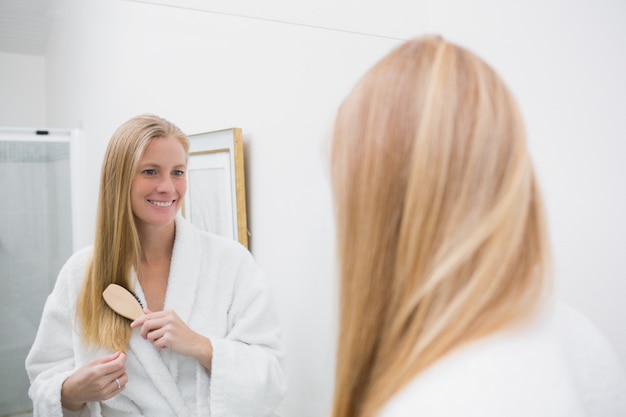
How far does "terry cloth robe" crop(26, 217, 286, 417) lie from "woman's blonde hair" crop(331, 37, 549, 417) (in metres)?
0.27

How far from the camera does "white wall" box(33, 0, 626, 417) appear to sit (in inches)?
31.4

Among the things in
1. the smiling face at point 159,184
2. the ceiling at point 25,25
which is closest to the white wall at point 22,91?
the ceiling at point 25,25

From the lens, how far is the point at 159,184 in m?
0.70

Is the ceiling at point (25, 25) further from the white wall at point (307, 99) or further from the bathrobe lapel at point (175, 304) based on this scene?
the bathrobe lapel at point (175, 304)

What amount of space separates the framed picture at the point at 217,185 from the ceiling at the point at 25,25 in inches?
9.6

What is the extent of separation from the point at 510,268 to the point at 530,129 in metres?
0.72

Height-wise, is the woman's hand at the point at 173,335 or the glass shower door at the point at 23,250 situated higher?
the glass shower door at the point at 23,250

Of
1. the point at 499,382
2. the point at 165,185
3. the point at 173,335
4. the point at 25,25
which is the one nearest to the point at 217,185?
the point at 165,185

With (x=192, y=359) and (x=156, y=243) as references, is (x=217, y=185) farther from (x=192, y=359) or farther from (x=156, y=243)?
(x=192, y=359)

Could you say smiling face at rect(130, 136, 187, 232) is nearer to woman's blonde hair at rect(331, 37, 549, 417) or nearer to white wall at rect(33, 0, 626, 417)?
white wall at rect(33, 0, 626, 417)

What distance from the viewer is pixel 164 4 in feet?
2.96

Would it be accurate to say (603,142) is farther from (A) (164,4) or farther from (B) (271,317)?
(A) (164,4)

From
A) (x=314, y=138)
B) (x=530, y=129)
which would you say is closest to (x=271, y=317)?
(x=314, y=138)

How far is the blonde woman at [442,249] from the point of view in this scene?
457mm
